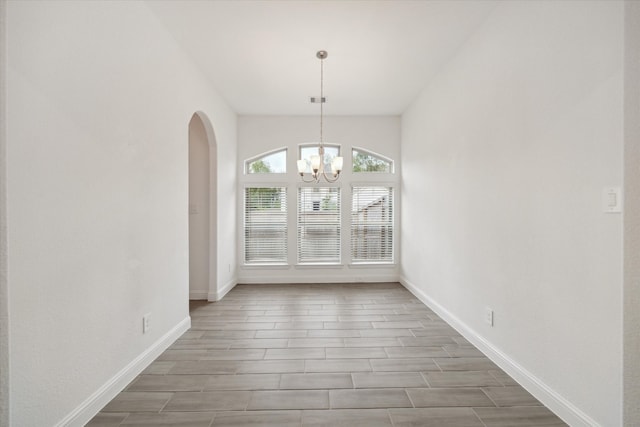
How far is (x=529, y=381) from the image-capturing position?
2.21m

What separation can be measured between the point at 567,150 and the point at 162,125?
3.09 meters

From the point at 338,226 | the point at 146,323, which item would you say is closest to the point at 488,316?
the point at 146,323

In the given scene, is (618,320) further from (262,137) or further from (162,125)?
(262,137)

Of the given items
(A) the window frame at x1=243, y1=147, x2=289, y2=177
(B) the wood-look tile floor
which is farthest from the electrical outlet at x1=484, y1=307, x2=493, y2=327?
(A) the window frame at x1=243, y1=147, x2=289, y2=177

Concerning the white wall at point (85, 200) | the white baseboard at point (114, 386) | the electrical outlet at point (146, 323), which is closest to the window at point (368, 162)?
the white wall at point (85, 200)

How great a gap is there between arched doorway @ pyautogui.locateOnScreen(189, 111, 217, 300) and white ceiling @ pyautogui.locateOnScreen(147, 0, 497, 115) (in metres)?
0.80

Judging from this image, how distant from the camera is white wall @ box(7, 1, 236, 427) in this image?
150 cm

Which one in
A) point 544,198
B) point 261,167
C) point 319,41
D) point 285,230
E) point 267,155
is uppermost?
point 319,41

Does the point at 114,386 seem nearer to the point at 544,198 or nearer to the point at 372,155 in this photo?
the point at 544,198

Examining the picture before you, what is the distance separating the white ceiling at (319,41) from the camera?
269 cm

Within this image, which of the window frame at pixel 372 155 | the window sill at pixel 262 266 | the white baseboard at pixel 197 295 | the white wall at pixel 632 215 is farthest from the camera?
the window frame at pixel 372 155

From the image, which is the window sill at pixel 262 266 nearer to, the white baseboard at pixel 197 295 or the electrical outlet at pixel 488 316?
the white baseboard at pixel 197 295

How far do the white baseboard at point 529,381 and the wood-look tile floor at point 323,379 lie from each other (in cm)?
5

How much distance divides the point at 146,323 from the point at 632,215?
3085mm
